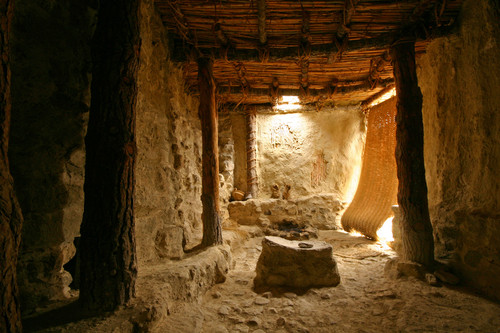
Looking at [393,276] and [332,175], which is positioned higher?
[332,175]

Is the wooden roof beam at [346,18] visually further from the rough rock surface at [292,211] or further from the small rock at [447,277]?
the rough rock surface at [292,211]

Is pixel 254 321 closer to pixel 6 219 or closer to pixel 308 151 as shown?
pixel 6 219

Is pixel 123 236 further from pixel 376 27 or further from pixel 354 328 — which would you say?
pixel 376 27

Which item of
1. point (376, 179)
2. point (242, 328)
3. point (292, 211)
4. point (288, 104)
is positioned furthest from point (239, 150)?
point (242, 328)

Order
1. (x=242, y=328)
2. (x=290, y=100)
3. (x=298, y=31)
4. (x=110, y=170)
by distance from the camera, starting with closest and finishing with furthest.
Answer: (x=110, y=170) < (x=242, y=328) < (x=298, y=31) < (x=290, y=100)

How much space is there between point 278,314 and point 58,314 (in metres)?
1.38

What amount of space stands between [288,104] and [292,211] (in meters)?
1.97

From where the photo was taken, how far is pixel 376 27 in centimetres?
257

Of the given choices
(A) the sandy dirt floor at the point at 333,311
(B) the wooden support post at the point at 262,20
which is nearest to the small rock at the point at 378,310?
(A) the sandy dirt floor at the point at 333,311

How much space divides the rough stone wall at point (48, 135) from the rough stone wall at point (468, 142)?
290 centimetres

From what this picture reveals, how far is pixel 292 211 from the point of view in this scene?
4.75m

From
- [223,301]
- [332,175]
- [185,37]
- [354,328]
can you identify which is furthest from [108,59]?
[332,175]

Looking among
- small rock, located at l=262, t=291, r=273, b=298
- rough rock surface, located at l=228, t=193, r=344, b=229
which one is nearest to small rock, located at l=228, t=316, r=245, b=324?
small rock, located at l=262, t=291, r=273, b=298

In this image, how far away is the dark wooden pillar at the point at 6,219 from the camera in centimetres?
101
